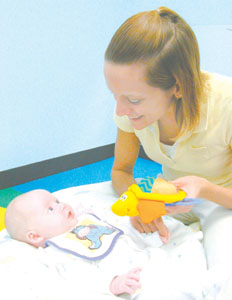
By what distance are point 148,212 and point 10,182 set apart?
190 centimetres

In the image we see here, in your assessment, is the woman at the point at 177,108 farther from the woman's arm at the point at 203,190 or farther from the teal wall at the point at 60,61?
the teal wall at the point at 60,61

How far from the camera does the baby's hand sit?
2.69 ft

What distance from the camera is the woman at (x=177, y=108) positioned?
3.04ft

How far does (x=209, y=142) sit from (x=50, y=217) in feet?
1.78

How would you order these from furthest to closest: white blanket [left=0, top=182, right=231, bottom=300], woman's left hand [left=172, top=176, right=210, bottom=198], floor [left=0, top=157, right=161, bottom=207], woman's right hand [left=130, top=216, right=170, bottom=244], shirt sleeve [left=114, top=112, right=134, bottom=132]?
floor [left=0, top=157, right=161, bottom=207] → shirt sleeve [left=114, top=112, right=134, bottom=132] → woman's right hand [left=130, top=216, right=170, bottom=244] → woman's left hand [left=172, top=176, right=210, bottom=198] → white blanket [left=0, top=182, right=231, bottom=300]

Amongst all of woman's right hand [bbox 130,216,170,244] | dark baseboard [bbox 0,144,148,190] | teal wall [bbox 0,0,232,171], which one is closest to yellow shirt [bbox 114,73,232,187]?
woman's right hand [bbox 130,216,170,244]

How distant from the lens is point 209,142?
110 centimetres

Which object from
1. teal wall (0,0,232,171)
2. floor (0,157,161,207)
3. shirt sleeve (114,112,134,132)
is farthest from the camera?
floor (0,157,161,207)

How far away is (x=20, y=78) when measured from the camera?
2443mm

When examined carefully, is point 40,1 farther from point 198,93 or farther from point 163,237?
point 163,237

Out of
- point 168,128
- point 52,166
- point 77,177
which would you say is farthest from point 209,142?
point 52,166

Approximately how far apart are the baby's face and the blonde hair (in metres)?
0.48

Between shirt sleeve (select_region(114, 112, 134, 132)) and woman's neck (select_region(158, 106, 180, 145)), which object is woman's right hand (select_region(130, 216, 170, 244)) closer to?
woman's neck (select_region(158, 106, 180, 145))

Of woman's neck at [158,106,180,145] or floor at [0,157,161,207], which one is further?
floor at [0,157,161,207]
